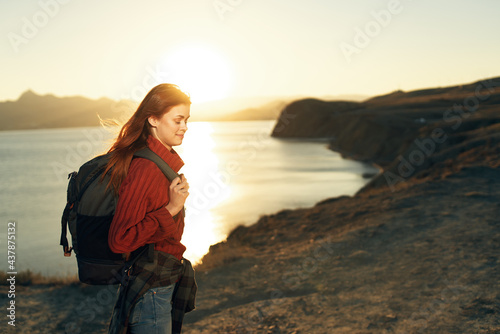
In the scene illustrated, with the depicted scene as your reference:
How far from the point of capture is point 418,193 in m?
12.5

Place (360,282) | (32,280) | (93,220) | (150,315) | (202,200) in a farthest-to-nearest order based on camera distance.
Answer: (202,200)
(32,280)
(360,282)
(150,315)
(93,220)

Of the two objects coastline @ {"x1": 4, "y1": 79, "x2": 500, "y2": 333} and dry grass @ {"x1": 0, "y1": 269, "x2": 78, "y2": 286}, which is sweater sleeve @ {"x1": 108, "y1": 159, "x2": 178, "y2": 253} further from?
dry grass @ {"x1": 0, "y1": 269, "x2": 78, "y2": 286}

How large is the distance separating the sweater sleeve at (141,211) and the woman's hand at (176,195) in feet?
0.13

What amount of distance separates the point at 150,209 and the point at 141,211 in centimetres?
10

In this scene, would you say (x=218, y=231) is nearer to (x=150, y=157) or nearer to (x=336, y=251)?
(x=336, y=251)

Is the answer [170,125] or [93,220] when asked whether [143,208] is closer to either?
[93,220]

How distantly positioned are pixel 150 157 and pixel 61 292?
6.52 meters

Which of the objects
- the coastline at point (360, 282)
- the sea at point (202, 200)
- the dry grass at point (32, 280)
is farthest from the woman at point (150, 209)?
the dry grass at point (32, 280)

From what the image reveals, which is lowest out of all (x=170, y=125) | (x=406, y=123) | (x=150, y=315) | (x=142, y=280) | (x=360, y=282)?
(x=360, y=282)

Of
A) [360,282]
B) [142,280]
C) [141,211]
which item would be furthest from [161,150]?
[360,282]

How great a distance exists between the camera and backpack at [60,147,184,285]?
2.28 meters

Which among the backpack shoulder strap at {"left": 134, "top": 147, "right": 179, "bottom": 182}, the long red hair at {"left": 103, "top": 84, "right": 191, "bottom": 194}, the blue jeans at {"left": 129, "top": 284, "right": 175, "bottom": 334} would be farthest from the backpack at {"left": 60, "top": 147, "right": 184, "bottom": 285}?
the blue jeans at {"left": 129, "top": 284, "right": 175, "bottom": 334}

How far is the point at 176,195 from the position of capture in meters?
2.41

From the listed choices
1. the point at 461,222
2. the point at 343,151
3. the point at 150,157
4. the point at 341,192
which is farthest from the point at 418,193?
the point at 343,151
